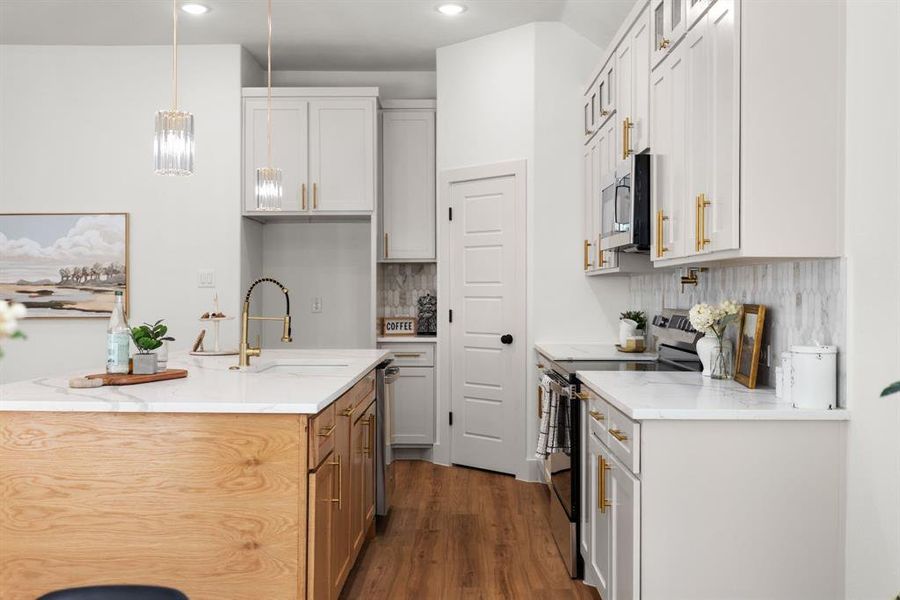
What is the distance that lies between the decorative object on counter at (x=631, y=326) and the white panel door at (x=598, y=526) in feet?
4.99

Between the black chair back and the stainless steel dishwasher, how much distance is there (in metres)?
1.86

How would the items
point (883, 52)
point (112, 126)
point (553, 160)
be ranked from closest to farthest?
1. point (883, 52)
2. point (553, 160)
3. point (112, 126)

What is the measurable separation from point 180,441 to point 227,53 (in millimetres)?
3774

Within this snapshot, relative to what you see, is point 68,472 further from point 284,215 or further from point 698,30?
point 284,215

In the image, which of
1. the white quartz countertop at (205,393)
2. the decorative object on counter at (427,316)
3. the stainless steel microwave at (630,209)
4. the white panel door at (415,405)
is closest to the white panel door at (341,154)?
the decorative object on counter at (427,316)

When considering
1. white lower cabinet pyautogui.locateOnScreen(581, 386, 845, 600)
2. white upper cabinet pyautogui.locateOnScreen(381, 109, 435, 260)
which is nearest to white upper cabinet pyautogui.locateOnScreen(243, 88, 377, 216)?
white upper cabinet pyautogui.locateOnScreen(381, 109, 435, 260)

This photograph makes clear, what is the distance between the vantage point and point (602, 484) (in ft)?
8.96

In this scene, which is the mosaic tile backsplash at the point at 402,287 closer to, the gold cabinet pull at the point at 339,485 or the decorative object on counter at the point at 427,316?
the decorative object on counter at the point at 427,316

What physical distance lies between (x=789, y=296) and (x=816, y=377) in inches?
18.0

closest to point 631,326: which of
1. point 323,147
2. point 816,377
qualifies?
point 816,377

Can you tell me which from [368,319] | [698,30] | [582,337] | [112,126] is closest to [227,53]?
[112,126]

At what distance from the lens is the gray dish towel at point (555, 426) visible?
10.8 feet

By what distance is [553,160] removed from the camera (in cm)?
486

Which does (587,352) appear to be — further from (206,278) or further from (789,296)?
(206,278)
